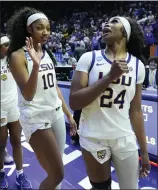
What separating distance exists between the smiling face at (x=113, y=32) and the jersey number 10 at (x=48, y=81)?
0.58m

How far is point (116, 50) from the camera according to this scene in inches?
59.9

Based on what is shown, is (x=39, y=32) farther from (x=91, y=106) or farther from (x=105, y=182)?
(x=105, y=182)

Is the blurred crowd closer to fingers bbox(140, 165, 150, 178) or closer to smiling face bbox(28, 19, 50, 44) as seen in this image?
smiling face bbox(28, 19, 50, 44)

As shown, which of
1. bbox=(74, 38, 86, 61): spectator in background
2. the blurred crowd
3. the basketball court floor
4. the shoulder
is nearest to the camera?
the shoulder

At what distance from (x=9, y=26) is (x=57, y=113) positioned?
29.9 inches

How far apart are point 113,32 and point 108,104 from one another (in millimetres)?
391

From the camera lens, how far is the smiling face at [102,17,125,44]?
1.47 m

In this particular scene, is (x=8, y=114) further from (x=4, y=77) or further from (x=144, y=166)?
(x=144, y=166)

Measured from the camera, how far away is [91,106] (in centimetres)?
149

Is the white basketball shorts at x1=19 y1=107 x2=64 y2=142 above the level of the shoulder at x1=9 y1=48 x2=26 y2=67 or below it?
below

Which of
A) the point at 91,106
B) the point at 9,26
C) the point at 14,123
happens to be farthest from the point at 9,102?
the point at 91,106

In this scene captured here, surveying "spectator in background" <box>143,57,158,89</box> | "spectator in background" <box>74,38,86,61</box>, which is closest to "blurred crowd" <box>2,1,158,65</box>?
"spectator in background" <box>74,38,86,61</box>

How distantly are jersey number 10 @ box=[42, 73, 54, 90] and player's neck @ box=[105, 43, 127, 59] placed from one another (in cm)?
54

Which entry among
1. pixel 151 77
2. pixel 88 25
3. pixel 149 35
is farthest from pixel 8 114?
pixel 88 25
